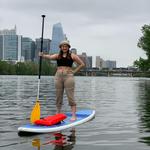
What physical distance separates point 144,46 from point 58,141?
107m

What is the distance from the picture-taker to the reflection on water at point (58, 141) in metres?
10.7

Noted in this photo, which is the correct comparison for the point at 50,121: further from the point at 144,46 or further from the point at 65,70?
the point at 144,46

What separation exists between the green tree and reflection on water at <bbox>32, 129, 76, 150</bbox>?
100927mm

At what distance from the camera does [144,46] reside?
117 metres

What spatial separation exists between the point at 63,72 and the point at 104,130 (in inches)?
86.7

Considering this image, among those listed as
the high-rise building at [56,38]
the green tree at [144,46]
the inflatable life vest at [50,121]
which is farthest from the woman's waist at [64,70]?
the green tree at [144,46]

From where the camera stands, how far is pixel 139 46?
11850cm

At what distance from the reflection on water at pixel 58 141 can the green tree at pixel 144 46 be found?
101 m

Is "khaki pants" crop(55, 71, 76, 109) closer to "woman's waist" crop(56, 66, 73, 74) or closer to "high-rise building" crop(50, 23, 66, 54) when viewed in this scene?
"woman's waist" crop(56, 66, 73, 74)

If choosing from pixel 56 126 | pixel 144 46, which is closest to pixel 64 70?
pixel 56 126

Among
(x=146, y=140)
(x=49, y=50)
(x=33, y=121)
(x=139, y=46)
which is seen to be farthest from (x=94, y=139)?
(x=139, y=46)

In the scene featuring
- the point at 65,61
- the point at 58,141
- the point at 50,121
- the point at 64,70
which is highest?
the point at 65,61

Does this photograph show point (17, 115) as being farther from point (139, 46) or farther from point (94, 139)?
point (139, 46)

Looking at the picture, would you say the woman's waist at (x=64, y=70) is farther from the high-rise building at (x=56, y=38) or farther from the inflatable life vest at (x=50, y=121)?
the high-rise building at (x=56, y=38)
